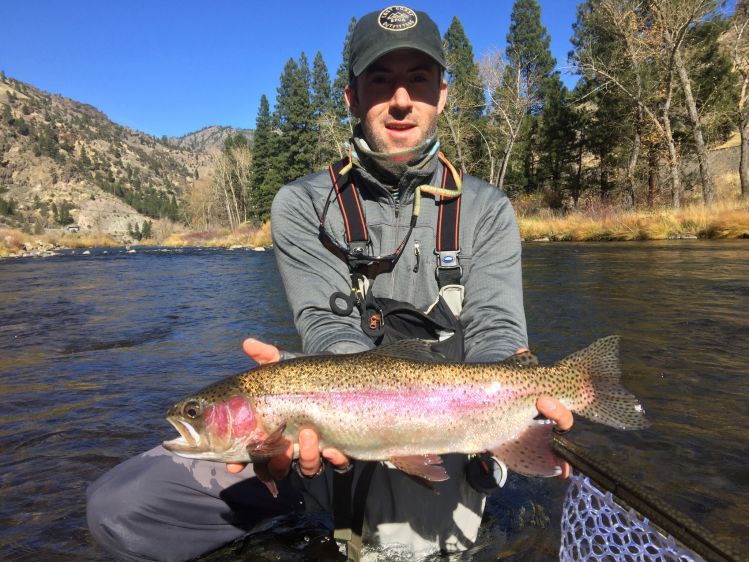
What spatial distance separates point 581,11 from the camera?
3662cm

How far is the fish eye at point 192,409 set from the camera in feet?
7.57

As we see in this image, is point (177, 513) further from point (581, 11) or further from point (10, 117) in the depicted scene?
point (10, 117)

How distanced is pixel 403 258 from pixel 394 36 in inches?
48.5

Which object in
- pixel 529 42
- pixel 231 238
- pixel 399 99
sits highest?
pixel 529 42

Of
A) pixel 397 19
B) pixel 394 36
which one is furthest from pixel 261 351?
pixel 397 19

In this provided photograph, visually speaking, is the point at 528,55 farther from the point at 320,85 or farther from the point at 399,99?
the point at 399,99

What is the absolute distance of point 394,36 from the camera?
9.47 feet

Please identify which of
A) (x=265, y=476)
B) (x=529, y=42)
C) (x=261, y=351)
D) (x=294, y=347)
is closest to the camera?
(x=265, y=476)

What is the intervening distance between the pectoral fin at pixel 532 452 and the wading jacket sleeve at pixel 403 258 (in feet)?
1.82

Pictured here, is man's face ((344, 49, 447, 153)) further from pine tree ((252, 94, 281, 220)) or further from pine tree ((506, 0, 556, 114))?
pine tree ((252, 94, 281, 220))

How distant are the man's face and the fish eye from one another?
1751 millimetres

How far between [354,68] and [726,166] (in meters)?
40.3

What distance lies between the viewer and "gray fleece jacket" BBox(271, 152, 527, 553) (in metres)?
2.73

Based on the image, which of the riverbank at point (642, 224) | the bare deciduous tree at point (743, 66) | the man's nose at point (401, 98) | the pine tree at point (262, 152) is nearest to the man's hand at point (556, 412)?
the man's nose at point (401, 98)
